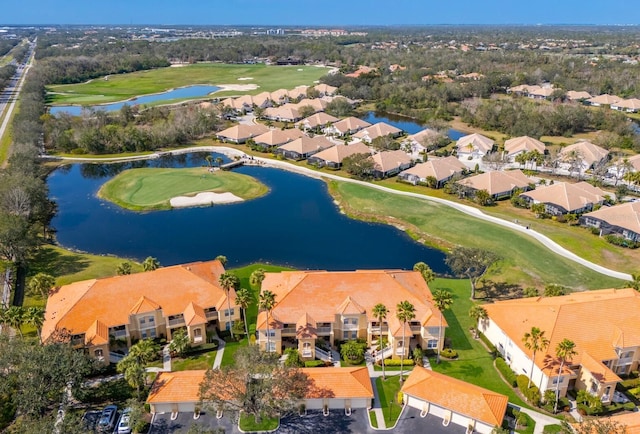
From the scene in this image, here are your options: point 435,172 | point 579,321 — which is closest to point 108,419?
point 579,321

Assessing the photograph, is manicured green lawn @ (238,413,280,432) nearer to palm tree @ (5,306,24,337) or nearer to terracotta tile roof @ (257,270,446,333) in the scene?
terracotta tile roof @ (257,270,446,333)

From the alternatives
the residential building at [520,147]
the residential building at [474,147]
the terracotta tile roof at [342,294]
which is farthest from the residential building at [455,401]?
the residential building at [474,147]

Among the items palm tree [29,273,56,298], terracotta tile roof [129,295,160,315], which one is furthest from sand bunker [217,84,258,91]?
terracotta tile roof [129,295,160,315]

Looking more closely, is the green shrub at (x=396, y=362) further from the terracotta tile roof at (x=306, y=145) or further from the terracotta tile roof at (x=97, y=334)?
the terracotta tile roof at (x=306, y=145)

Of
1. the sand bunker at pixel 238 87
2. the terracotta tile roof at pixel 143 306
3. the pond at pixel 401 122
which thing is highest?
the sand bunker at pixel 238 87

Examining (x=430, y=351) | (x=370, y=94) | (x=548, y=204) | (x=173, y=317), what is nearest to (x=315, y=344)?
(x=430, y=351)

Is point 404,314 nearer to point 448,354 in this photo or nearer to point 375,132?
point 448,354

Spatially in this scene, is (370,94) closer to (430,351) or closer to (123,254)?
(123,254)
